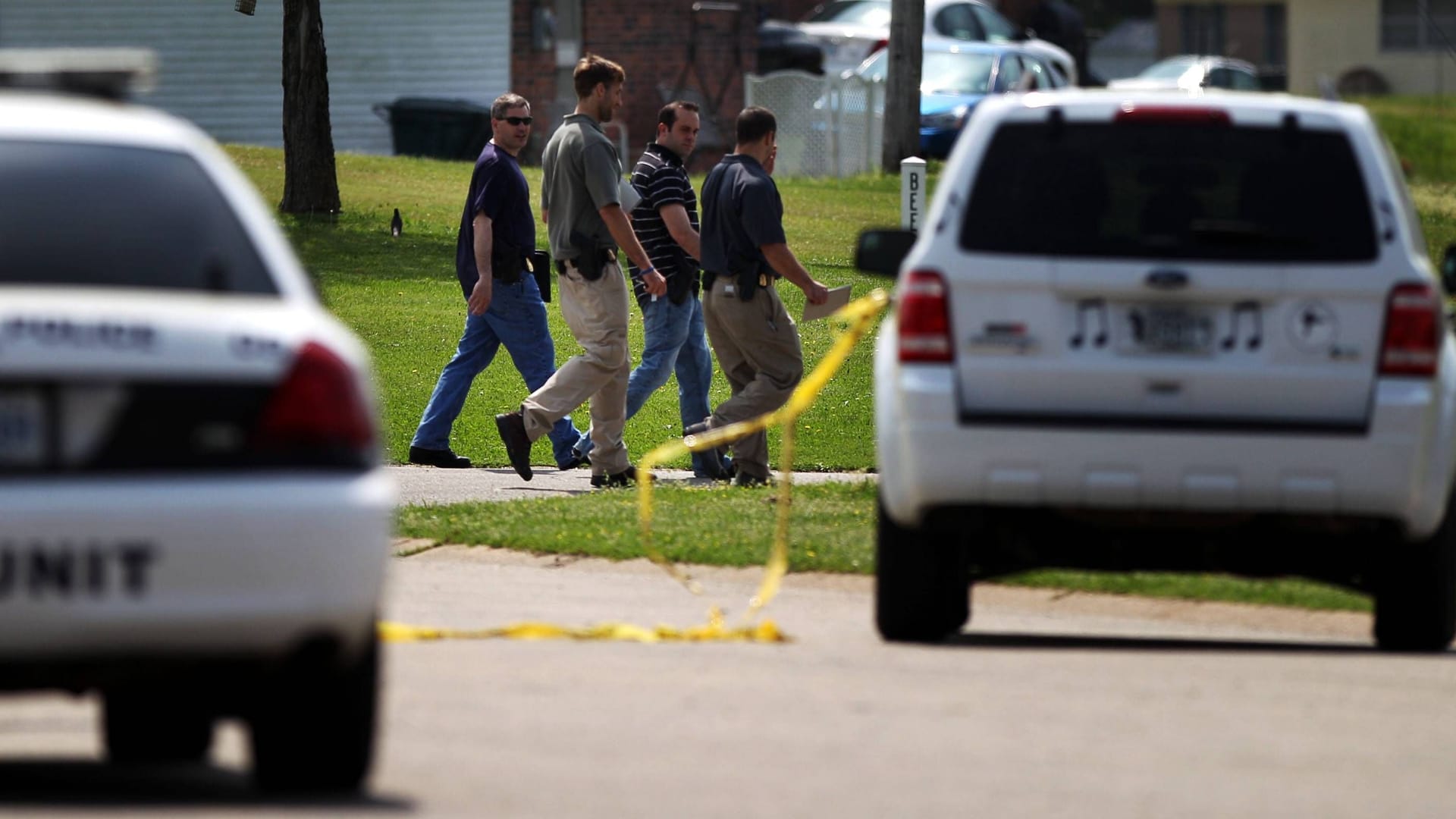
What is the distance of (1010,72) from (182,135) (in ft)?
93.1

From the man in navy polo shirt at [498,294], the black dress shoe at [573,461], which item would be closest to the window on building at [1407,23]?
the black dress shoe at [573,461]

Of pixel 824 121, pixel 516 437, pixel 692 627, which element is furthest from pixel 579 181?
pixel 824 121

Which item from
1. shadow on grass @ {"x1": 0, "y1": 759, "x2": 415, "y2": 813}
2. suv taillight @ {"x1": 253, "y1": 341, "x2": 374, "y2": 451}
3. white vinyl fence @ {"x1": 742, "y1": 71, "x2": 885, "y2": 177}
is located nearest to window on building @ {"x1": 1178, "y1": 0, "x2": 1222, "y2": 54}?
white vinyl fence @ {"x1": 742, "y1": 71, "x2": 885, "y2": 177}

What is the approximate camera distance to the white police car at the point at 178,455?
16.6 feet

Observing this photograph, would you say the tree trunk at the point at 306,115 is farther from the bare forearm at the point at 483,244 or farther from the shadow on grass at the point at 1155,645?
the shadow on grass at the point at 1155,645

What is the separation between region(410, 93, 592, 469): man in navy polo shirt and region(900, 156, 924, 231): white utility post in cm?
196

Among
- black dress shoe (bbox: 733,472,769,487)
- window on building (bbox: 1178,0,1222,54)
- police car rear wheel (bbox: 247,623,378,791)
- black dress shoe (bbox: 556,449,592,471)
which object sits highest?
police car rear wheel (bbox: 247,623,378,791)

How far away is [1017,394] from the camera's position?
25.4 ft

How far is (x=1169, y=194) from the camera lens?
7.97 meters

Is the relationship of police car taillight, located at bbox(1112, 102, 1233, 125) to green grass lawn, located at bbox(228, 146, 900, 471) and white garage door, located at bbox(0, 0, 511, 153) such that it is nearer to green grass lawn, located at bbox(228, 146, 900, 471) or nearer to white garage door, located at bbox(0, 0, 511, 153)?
green grass lawn, located at bbox(228, 146, 900, 471)

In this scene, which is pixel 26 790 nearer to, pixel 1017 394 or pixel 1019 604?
pixel 1017 394

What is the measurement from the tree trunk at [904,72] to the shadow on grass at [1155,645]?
733 inches

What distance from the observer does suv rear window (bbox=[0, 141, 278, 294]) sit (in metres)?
5.42

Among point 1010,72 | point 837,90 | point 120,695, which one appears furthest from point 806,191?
point 120,695
